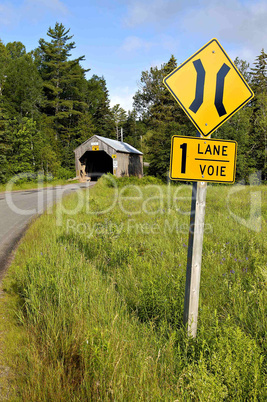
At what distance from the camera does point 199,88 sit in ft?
7.82

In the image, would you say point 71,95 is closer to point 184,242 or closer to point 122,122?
point 122,122

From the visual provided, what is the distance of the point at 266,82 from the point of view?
42344 millimetres

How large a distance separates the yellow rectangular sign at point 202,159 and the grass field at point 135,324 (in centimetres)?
129

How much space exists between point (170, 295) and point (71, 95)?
57225 mm

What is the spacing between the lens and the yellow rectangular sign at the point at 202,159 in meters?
2.25

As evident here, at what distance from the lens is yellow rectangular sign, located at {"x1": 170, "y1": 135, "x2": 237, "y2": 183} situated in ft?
7.38

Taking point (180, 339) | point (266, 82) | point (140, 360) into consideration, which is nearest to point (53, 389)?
point (140, 360)

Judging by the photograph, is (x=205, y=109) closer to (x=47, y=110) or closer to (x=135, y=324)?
(x=135, y=324)

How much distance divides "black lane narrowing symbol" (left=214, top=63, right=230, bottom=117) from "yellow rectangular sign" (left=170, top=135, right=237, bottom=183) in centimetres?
32

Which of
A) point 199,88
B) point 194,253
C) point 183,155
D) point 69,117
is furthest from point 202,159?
point 69,117

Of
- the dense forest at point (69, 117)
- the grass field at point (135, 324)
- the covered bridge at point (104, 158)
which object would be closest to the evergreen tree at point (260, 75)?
the dense forest at point (69, 117)

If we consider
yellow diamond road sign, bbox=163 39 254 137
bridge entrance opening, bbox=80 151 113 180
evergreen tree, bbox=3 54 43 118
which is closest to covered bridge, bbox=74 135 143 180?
bridge entrance opening, bbox=80 151 113 180

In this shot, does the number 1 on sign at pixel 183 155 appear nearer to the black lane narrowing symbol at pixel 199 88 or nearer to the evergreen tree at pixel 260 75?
the black lane narrowing symbol at pixel 199 88

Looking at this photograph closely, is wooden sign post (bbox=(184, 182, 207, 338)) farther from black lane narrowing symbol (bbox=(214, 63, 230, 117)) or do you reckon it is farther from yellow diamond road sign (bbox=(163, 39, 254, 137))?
black lane narrowing symbol (bbox=(214, 63, 230, 117))
